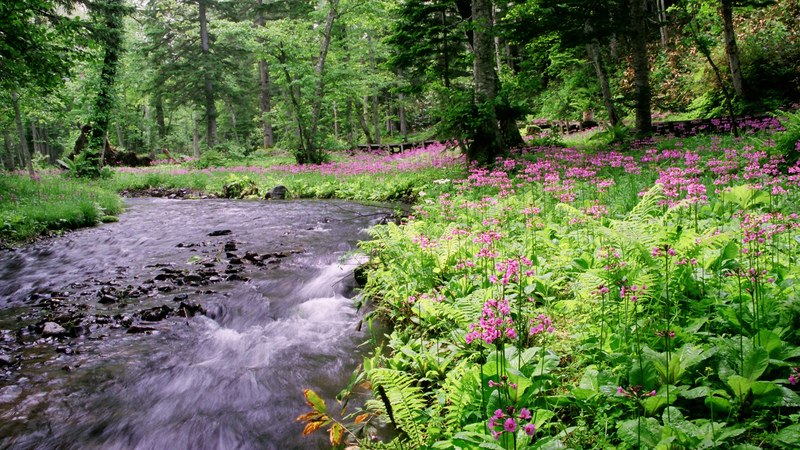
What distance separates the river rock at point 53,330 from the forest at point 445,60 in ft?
27.7

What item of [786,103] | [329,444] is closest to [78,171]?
[329,444]

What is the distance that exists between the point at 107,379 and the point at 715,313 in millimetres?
5001

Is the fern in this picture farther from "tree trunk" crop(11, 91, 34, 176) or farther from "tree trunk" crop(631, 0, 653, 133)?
"tree trunk" crop(11, 91, 34, 176)

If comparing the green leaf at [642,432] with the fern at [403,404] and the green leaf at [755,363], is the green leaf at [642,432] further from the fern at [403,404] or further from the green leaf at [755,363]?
the fern at [403,404]

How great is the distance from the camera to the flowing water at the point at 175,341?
3.09 m

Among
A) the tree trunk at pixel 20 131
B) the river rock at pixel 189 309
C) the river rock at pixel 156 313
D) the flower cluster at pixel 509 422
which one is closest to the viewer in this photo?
the flower cluster at pixel 509 422

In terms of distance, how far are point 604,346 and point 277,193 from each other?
14169mm

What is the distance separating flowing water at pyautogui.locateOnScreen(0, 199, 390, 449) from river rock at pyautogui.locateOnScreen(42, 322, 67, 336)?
0.06m

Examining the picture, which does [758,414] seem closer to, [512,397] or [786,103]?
[512,397]

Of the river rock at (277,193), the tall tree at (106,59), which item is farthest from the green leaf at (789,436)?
the tall tree at (106,59)

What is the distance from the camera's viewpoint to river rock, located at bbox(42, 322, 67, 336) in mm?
4484

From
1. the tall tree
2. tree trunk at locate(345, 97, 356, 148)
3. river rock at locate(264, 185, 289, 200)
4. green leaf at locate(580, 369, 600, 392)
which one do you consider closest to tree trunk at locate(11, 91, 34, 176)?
the tall tree

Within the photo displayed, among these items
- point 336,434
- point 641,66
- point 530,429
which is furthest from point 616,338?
point 641,66

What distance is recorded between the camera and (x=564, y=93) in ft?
58.9
